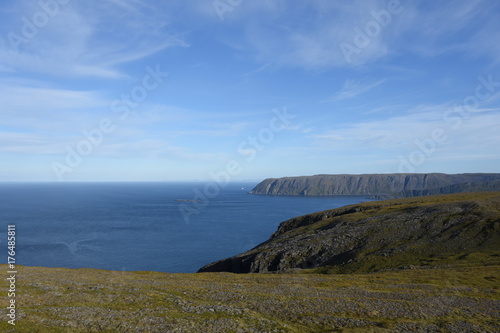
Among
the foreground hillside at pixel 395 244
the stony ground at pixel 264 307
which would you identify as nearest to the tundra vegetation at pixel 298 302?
the stony ground at pixel 264 307

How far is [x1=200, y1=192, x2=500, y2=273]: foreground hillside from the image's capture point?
59.8 metres

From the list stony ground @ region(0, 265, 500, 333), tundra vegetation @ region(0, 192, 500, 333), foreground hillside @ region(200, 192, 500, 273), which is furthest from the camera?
foreground hillside @ region(200, 192, 500, 273)

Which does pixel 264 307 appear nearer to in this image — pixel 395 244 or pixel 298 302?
pixel 298 302

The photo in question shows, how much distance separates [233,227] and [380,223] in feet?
362

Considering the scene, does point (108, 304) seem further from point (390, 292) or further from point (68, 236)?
point (68, 236)

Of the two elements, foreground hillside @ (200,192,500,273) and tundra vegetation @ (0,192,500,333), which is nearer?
tundra vegetation @ (0,192,500,333)

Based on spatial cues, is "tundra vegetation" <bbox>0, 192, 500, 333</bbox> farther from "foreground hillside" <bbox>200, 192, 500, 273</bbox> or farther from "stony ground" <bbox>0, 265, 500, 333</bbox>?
"foreground hillside" <bbox>200, 192, 500, 273</bbox>

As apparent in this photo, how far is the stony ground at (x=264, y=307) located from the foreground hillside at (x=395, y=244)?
59.7 feet

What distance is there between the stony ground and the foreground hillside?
59.7 ft

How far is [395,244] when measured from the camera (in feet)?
230

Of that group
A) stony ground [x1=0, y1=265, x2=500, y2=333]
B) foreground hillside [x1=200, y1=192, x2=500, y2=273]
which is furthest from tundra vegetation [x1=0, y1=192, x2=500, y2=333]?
foreground hillside [x1=200, y1=192, x2=500, y2=273]

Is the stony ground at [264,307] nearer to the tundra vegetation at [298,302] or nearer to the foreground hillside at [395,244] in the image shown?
the tundra vegetation at [298,302]

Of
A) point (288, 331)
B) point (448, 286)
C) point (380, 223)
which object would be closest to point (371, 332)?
point (288, 331)

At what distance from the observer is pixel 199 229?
579 ft
